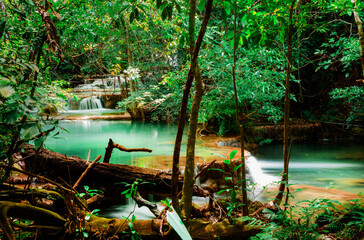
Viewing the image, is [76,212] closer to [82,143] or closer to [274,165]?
[274,165]

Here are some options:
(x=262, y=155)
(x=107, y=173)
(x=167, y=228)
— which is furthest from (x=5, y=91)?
(x=262, y=155)

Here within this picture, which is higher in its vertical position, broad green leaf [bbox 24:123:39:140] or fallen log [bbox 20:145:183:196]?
broad green leaf [bbox 24:123:39:140]

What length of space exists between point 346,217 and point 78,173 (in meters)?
3.71

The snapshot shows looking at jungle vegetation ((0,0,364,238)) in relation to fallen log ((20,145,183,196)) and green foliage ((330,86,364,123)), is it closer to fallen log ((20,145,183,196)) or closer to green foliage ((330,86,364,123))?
green foliage ((330,86,364,123))

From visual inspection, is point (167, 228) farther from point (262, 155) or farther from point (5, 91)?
point (262, 155)

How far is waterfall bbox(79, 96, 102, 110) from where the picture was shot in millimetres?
17656

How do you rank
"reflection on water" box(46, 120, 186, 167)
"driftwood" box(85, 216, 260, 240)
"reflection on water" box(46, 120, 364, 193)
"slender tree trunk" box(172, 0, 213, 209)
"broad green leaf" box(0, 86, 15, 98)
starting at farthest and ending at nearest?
"reflection on water" box(46, 120, 186, 167), "reflection on water" box(46, 120, 364, 193), "driftwood" box(85, 216, 260, 240), "slender tree trunk" box(172, 0, 213, 209), "broad green leaf" box(0, 86, 15, 98)

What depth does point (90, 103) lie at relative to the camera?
17844mm

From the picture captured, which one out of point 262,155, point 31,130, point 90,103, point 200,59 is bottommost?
point 262,155

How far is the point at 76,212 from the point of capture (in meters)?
2.29

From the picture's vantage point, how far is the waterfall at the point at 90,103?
17656 millimetres

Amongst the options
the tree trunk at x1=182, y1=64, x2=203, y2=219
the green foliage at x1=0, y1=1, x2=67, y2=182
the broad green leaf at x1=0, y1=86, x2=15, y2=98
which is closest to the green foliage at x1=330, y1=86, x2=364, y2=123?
the tree trunk at x1=182, y1=64, x2=203, y2=219

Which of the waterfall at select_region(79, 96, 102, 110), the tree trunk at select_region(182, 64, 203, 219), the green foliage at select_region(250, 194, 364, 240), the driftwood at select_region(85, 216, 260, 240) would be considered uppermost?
the waterfall at select_region(79, 96, 102, 110)

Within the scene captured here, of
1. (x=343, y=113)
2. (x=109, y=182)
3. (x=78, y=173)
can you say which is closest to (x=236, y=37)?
(x=109, y=182)
